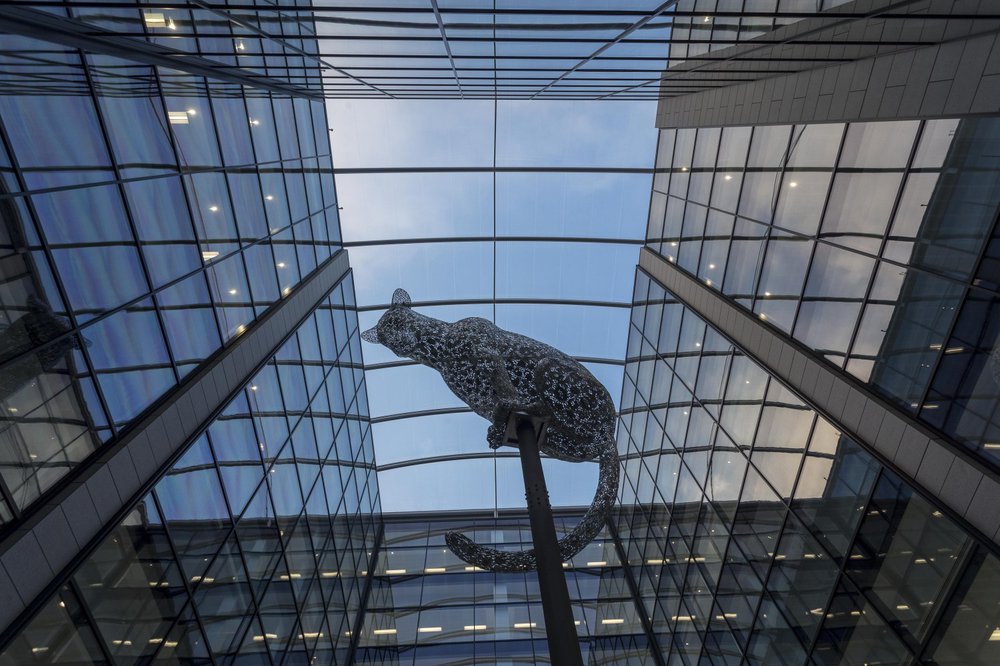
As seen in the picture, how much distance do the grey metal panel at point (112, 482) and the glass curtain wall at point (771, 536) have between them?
33.7 feet

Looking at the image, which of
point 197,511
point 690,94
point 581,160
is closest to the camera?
point 197,511

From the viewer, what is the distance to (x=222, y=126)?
36.4 feet

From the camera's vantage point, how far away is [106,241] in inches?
295

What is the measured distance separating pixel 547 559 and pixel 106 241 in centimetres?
676

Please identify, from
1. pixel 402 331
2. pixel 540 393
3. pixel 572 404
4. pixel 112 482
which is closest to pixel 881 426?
pixel 572 404

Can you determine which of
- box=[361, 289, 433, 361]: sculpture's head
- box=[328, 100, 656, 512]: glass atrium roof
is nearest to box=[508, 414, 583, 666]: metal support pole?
box=[361, 289, 433, 361]: sculpture's head

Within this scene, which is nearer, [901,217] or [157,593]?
[157,593]

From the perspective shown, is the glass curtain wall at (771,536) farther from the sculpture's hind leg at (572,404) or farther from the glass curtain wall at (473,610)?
the sculpture's hind leg at (572,404)

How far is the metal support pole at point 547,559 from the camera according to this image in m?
5.07

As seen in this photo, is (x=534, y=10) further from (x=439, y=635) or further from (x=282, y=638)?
(x=439, y=635)

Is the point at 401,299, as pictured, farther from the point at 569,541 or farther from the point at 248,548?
the point at 248,548

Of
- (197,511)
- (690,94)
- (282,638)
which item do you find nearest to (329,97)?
(690,94)

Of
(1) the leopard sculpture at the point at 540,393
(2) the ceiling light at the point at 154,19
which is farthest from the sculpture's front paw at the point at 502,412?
(2) the ceiling light at the point at 154,19

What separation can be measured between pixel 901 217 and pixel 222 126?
11704 mm
